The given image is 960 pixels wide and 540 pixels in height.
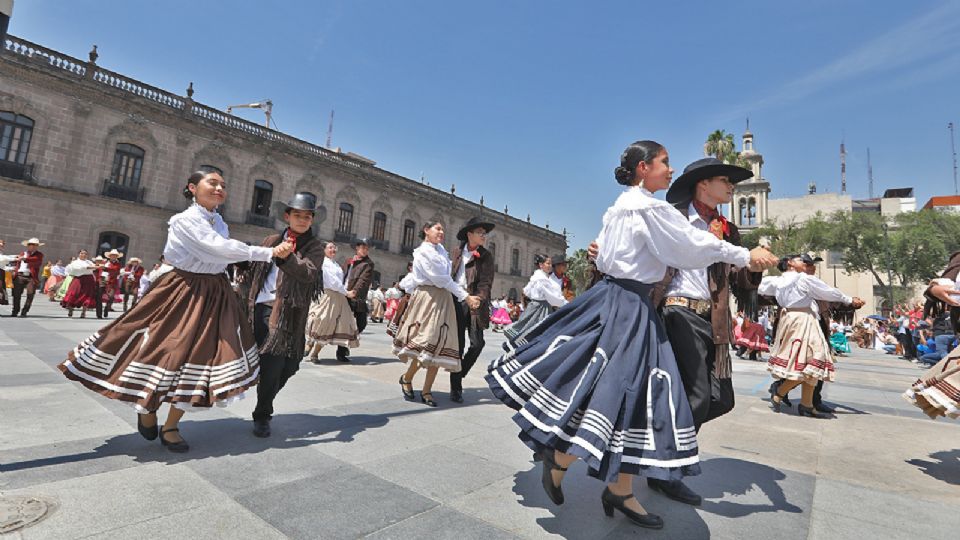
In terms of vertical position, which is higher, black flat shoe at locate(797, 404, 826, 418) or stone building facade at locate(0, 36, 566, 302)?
stone building facade at locate(0, 36, 566, 302)

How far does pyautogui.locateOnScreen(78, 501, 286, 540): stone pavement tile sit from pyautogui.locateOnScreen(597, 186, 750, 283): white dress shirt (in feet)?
6.34

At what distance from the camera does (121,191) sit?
20.3 meters

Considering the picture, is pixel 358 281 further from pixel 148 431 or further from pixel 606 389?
pixel 606 389

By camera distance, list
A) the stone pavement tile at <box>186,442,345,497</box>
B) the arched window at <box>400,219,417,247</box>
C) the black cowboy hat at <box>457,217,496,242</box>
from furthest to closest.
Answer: the arched window at <box>400,219,417,247</box> → the black cowboy hat at <box>457,217,496,242</box> → the stone pavement tile at <box>186,442,345,497</box>

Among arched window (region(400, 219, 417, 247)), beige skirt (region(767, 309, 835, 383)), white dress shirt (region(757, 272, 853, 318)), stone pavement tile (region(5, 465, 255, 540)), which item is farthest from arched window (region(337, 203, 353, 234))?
stone pavement tile (region(5, 465, 255, 540))

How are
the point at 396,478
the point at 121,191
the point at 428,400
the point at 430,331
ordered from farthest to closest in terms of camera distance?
the point at 121,191
the point at 430,331
the point at 428,400
the point at 396,478

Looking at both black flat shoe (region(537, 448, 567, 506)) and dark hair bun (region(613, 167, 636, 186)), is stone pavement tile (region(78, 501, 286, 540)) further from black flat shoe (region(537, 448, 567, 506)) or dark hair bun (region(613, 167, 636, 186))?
dark hair bun (region(613, 167, 636, 186))

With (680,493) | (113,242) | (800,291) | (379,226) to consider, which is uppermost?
(379,226)

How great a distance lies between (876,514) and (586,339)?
5.73 ft

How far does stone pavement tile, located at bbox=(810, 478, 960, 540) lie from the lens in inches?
85.1

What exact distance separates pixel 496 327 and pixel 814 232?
29.6m

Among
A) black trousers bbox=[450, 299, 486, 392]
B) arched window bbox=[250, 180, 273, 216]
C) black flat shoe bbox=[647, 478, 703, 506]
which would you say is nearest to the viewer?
black flat shoe bbox=[647, 478, 703, 506]

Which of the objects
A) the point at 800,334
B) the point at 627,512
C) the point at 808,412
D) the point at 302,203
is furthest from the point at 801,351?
the point at 302,203

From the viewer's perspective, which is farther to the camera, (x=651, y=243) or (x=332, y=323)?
(x=332, y=323)
